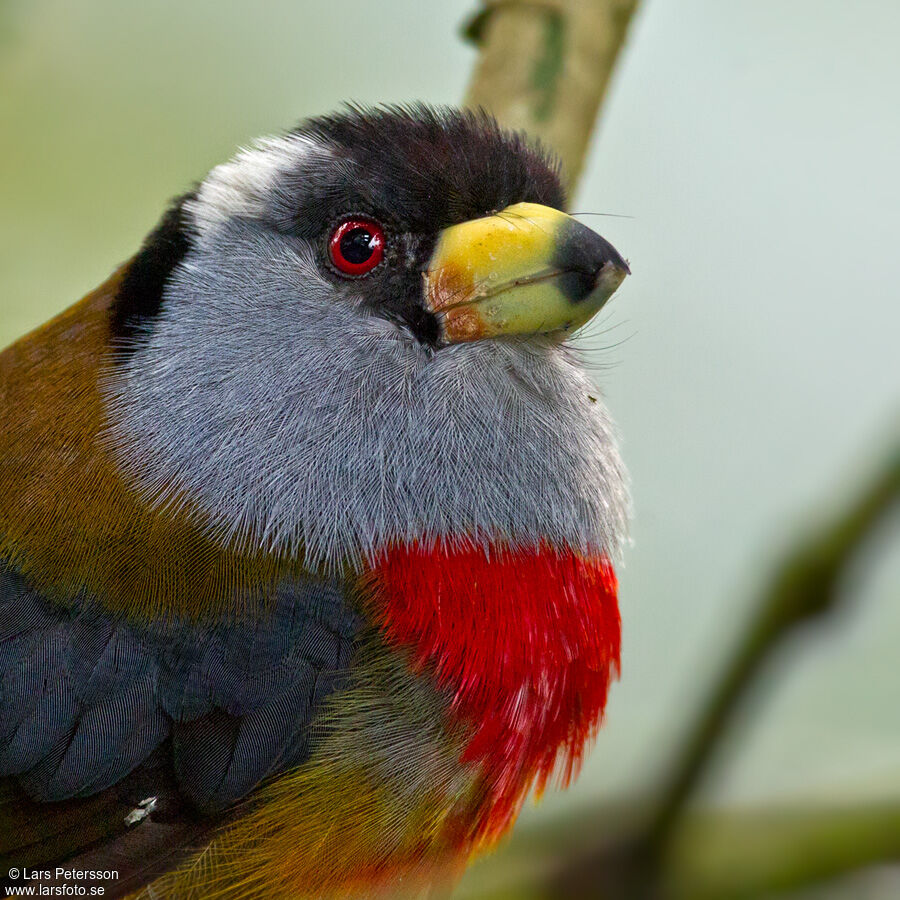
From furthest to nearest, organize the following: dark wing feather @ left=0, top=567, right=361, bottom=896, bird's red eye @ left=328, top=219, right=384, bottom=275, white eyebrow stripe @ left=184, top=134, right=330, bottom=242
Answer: white eyebrow stripe @ left=184, top=134, right=330, bottom=242, bird's red eye @ left=328, top=219, right=384, bottom=275, dark wing feather @ left=0, top=567, right=361, bottom=896

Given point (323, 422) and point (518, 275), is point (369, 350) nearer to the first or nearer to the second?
point (323, 422)

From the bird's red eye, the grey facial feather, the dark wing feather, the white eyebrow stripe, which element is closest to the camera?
the dark wing feather

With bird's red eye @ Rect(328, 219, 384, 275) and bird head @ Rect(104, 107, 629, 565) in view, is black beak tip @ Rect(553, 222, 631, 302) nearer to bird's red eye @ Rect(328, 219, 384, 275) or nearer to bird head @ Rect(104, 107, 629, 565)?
bird head @ Rect(104, 107, 629, 565)

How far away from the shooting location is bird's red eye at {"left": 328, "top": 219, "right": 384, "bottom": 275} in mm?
3551

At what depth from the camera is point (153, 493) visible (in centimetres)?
339

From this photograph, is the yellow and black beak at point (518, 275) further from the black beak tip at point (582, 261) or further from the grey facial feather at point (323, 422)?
the grey facial feather at point (323, 422)

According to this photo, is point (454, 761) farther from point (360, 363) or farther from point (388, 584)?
point (360, 363)

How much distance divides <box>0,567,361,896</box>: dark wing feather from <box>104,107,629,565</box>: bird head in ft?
1.14

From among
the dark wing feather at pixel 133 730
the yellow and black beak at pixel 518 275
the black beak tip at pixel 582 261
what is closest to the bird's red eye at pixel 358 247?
the yellow and black beak at pixel 518 275

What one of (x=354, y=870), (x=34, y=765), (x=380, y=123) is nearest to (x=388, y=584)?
(x=354, y=870)

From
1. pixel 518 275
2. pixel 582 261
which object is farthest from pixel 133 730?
pixel 582 261

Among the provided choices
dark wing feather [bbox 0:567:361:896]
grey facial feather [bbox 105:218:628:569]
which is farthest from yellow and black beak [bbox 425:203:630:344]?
dark wing feather [bbox 0:567:361:896]

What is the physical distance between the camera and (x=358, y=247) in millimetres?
3555

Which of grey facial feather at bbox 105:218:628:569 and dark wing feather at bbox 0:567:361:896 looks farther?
grey facial feather at bbox 105:218:628:569
